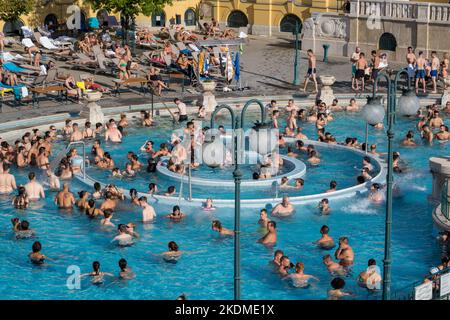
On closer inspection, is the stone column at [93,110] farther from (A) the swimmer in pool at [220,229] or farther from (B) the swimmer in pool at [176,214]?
(A) the swimmer in pool at [220,229]

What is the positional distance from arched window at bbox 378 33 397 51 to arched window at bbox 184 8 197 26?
470 inches

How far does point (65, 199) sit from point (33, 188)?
3.84 ft

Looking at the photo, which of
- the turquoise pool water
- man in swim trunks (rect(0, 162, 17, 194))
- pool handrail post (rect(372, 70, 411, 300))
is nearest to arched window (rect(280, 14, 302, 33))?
the turquoise pool water

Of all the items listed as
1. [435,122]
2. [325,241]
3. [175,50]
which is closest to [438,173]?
[325,241]

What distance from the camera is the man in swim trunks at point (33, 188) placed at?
28344mm

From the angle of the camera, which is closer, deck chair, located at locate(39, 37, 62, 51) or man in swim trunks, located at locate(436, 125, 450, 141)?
man in swim trunks, located at locate(436, 125, 450, 141)

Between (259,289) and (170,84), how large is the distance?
2042cm

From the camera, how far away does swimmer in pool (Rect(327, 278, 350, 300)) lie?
2202 centimetres

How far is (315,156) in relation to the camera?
Answer: 105 ft

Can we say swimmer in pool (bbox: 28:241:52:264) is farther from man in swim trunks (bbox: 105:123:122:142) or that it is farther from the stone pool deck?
the stone pool deck

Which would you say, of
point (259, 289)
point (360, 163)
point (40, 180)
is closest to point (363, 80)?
point (360, 163)

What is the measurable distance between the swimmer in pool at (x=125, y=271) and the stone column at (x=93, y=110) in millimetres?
13260

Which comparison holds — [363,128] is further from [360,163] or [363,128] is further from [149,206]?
[149,206]

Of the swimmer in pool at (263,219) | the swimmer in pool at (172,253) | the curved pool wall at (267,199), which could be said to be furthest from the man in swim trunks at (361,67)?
the swimmer in pool at (172,253)
